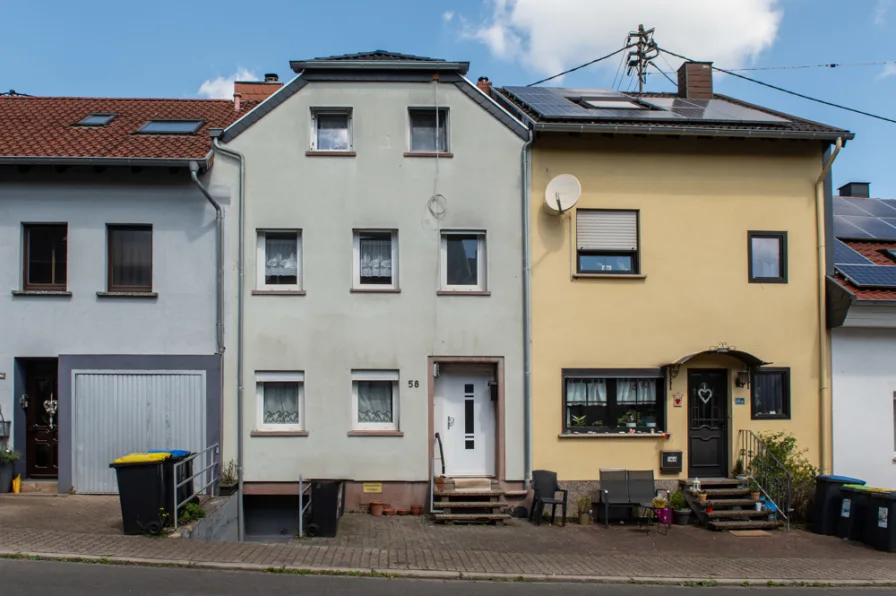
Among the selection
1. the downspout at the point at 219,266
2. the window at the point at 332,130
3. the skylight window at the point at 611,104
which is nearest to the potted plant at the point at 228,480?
the downspout at the point at 219,266

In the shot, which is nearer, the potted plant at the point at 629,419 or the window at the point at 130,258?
the window at the point at 130,258

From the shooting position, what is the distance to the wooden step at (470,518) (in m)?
13.0

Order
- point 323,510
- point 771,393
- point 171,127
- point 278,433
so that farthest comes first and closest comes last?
point 171,127 < point 771,393 < point 278,433 < point 323,510

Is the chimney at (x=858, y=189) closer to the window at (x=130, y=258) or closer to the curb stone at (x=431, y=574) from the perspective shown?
the curb stone at (x=431, y=574)

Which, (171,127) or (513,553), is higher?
(171,127)

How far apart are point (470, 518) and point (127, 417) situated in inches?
253

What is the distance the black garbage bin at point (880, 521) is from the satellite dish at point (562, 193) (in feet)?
23.4

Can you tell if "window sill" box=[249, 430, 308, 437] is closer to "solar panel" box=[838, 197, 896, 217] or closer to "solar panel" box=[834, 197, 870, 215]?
"solar panel" box=[834, 197, 870, 215]

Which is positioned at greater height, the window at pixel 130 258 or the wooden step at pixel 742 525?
the window at pixel 130 258

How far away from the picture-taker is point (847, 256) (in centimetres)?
1582

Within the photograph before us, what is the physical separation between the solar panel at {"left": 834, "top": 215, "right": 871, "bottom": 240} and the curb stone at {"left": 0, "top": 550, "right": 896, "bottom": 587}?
8988 mm

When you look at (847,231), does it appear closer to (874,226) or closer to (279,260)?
(874,226)

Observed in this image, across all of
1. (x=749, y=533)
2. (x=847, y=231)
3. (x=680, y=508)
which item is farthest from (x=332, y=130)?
(x=847, y=231)

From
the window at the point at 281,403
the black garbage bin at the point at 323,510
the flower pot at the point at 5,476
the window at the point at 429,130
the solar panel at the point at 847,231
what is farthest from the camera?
the solar panel at the point at 847,231
